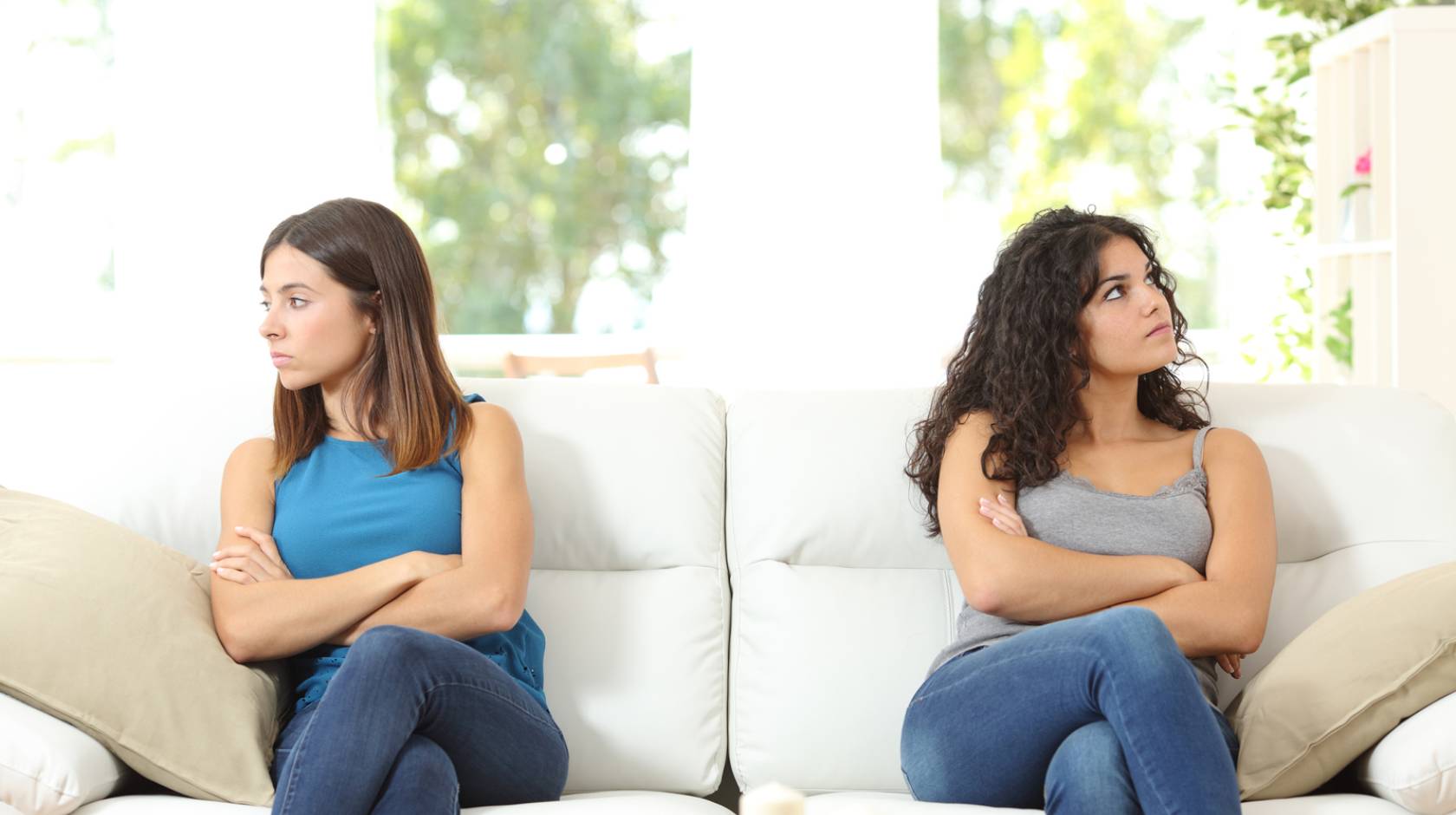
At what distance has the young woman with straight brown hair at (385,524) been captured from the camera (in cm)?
160

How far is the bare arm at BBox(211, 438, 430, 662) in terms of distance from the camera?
1.68 metres

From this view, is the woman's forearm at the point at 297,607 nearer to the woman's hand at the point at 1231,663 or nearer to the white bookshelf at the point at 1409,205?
the woman's hand at the point at 1231,663

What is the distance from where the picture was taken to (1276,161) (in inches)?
166

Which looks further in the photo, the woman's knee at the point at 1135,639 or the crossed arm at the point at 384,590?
the crossed arm at the point at 384,590

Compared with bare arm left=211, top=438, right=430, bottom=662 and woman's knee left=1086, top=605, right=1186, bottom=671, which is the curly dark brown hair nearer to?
woman's knee left=1086, top=605, right=1186, bottom=671

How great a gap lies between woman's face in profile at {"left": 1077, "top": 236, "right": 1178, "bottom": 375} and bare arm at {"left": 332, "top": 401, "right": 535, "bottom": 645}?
83cm

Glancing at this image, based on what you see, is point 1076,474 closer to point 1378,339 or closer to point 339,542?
point 339,542

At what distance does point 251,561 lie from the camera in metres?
1.75

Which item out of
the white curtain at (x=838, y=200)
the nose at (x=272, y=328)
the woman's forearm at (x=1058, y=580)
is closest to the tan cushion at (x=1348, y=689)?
the woman's forearm at (x=1058, y=580)

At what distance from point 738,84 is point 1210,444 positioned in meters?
2.17

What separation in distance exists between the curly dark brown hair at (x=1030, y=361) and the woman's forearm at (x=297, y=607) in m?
0.77

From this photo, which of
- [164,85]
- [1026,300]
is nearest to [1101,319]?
[1026,300]

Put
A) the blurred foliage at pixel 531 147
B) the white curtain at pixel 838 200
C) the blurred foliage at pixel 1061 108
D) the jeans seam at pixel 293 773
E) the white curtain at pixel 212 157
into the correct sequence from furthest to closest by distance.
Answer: the blurred foliage at pixel 531 147
the blurred foliage at pixel 1061 108
the white curtain at pixel 212 157
the white curtain at pixel 838 200
the jeans seam at pixel 293 773

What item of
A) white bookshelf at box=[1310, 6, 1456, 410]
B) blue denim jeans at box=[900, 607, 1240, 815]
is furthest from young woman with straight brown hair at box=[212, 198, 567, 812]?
white bookshelf at box=[1310, 6, 1456, 410]
